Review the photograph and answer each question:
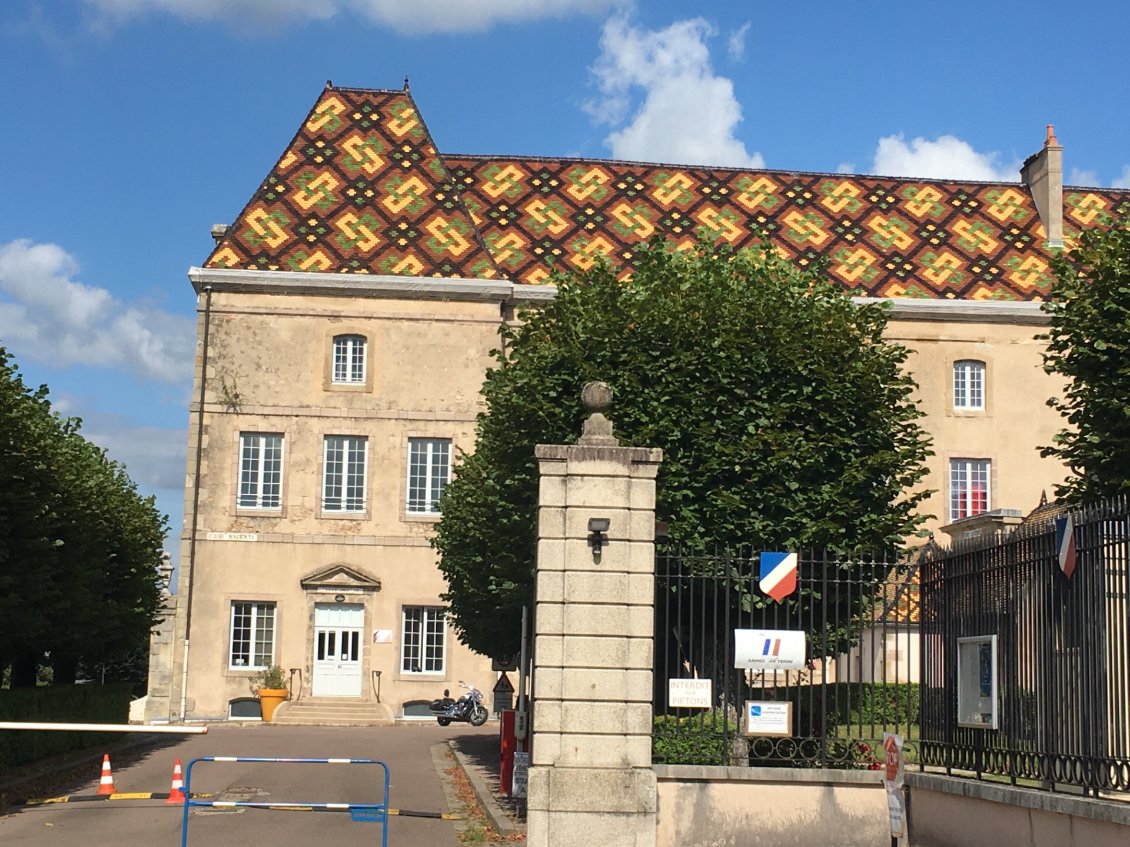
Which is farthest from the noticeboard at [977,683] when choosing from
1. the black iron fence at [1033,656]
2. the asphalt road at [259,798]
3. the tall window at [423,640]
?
the tall window at [423,640]

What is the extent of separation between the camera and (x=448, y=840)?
14875mm

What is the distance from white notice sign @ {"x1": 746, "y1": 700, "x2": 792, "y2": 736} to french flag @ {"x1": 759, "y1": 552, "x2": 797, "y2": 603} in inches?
36.9

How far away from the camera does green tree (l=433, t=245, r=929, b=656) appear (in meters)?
18.1

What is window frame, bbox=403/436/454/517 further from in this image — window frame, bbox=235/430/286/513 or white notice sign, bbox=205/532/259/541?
white notice sign, bbox=205/532/259/541

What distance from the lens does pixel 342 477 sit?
3519 centimetres

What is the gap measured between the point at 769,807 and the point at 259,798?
7894 mm

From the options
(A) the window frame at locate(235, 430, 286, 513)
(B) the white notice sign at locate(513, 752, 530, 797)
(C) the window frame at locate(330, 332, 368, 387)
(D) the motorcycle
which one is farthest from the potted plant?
(B) the white notice sign at locate(513, 752, 530, 797)

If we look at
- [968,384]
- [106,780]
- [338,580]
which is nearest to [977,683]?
[106,780]

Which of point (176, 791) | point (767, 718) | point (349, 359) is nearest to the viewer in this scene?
point (767, 718)

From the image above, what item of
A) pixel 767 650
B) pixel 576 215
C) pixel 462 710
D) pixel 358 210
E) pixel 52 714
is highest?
pixel 576 215

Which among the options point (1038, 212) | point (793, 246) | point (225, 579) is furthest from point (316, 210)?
point (1038, 212)

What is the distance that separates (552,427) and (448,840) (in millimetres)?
5330

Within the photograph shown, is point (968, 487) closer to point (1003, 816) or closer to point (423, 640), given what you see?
point (423, 640)

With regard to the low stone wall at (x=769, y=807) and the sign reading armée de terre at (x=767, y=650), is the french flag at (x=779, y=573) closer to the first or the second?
the sign reading armée de terre at (x=767, y=650)
